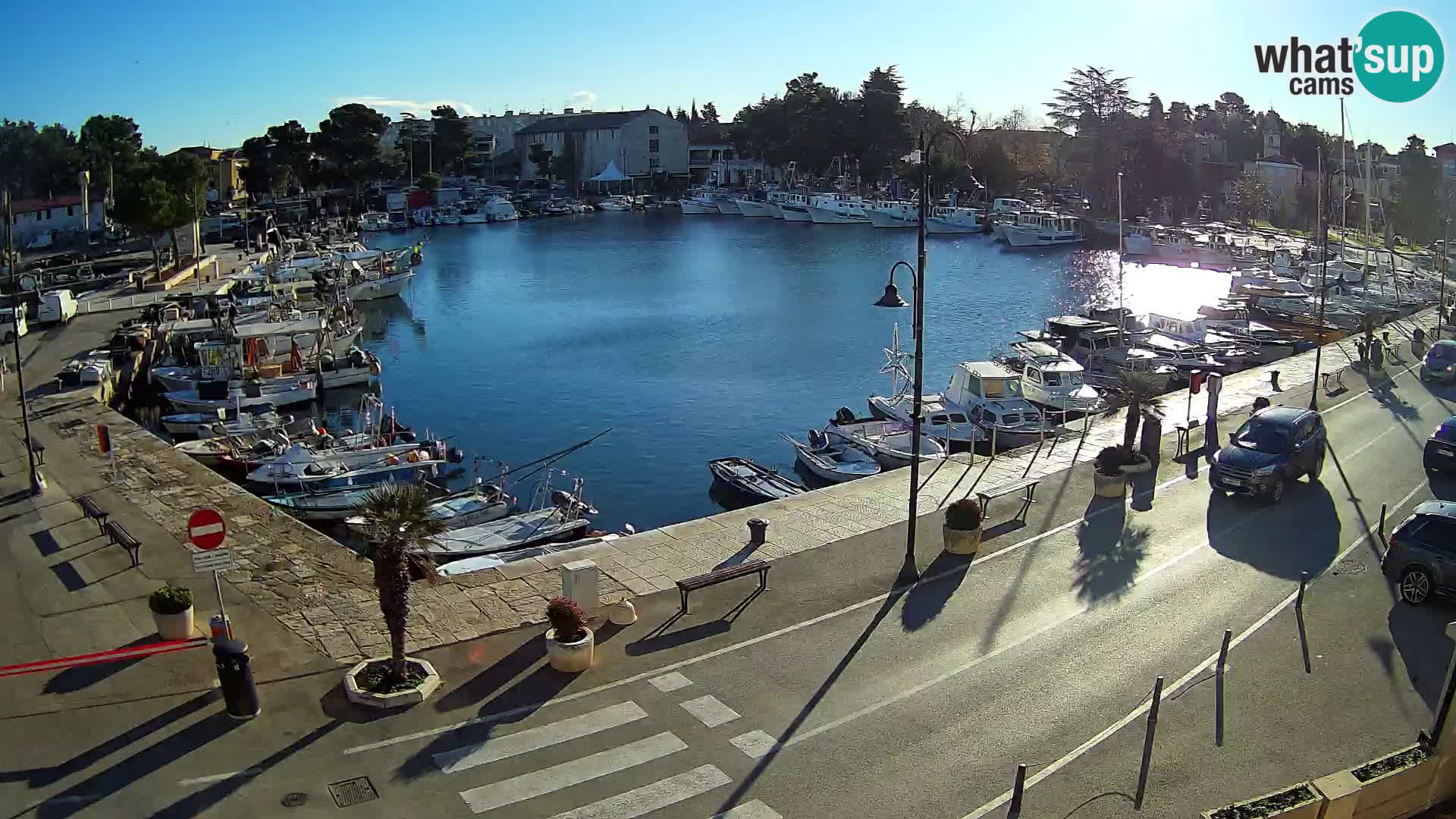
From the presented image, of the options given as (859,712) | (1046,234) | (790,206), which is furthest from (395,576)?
(790,206)

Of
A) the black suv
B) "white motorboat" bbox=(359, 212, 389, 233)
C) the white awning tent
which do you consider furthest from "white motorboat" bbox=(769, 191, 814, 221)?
the black suv

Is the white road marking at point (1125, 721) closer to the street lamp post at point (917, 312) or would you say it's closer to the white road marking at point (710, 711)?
the white road marking at point (710, 711)

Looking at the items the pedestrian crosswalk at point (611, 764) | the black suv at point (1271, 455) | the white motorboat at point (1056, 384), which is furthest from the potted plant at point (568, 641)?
the white motorboat at point (1056, 384)

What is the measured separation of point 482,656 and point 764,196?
453ft

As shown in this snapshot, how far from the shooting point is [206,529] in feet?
47.5

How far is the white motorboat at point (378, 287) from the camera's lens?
74.8 metres

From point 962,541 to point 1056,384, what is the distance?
20674 millimetres

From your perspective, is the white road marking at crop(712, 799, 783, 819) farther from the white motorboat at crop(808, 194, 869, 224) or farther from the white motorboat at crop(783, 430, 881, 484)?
the white motorboat at crop(808, 194, 869, 224)

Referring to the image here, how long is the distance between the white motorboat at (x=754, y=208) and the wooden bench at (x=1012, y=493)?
124m

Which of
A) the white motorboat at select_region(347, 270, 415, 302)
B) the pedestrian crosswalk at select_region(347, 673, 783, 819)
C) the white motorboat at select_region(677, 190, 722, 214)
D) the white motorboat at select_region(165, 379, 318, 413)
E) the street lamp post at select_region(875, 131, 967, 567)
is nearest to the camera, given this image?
the pedestrian crosswalk at select_region(347, 673, 783, 819)

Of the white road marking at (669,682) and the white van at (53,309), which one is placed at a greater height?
the white van at (53,309)

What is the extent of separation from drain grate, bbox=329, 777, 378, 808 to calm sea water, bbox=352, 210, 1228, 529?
A: 66.5ft

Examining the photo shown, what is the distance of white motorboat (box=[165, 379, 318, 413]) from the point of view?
4141cm

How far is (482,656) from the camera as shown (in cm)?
1533
